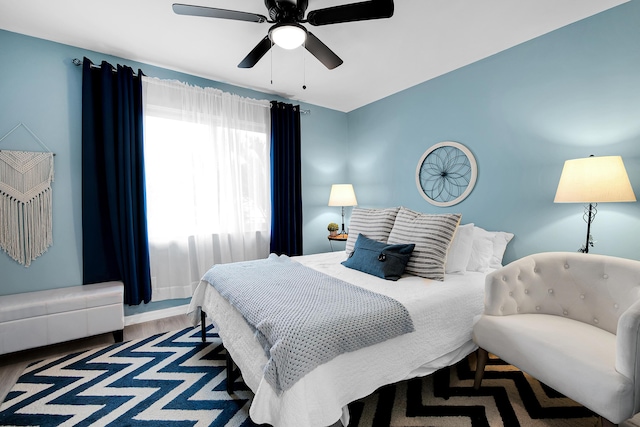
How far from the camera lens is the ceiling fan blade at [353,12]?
154cm

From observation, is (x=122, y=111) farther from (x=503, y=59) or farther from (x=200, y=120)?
(x=503, y=59)

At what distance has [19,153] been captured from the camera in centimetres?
235

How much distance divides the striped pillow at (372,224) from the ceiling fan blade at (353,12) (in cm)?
157

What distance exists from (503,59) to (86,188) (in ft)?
13.3

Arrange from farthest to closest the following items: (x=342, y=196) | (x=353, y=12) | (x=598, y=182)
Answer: (x=342, y=196)
(x=598, y=182)
(x=353, y=12)

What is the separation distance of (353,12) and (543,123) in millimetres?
1892

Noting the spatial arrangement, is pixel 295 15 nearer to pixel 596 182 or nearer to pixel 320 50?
pixel 320 50

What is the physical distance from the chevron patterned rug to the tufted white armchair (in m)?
0.22

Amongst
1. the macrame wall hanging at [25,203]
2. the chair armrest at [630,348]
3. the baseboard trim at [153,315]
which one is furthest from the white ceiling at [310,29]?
the baseboard trim at [153,315]

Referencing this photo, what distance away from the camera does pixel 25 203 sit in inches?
93.5

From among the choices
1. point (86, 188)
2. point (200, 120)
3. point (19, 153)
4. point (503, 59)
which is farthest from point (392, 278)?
point (19, 153)

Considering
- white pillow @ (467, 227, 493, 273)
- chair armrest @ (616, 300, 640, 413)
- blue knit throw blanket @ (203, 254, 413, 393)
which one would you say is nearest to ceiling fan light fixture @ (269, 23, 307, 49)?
blue knit throw blanket @ (203, 254, 413, 393)

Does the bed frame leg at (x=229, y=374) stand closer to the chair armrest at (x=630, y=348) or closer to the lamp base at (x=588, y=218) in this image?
the chair armrest at (x=630, y=348)

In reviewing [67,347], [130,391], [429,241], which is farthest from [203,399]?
[429,241]
